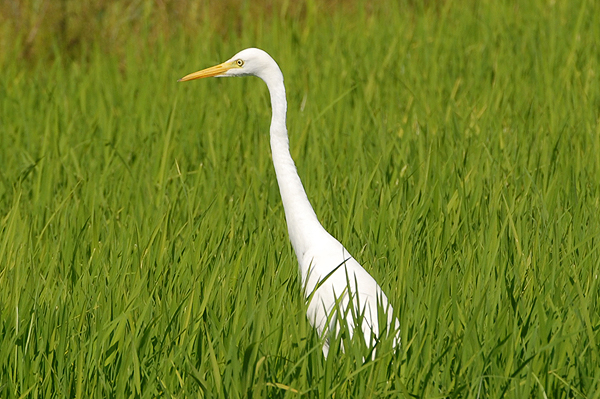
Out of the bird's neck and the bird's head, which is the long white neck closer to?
the bird's neck

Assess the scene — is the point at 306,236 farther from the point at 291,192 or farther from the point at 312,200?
the point at 312,200

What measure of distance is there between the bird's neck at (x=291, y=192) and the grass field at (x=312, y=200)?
0.15 metres

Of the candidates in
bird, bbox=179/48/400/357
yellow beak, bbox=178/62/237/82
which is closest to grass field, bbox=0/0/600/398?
bird, bbox=179/48/400/357

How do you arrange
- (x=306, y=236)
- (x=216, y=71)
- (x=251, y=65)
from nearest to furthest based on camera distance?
(x=306, y=236), (x=251, y=65), (x=216, y=71)

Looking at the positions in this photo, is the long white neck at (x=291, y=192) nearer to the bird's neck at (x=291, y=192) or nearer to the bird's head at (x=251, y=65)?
the bird's neck at (x=291, y=192)

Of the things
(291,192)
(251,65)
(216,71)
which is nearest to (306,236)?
(291,192)

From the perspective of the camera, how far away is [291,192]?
3.22 meters

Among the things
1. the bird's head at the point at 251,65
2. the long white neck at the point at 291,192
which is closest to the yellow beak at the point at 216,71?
the bird's head at the point at 251,65

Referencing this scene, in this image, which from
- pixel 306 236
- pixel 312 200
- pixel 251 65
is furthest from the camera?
pixel 312 200

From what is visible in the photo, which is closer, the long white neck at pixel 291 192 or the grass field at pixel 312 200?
the grass field at pixel 312 200

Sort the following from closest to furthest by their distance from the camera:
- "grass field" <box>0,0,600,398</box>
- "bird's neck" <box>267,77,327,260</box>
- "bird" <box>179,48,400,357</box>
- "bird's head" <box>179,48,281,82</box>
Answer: "grass field" <box>0,0,600,398</box>
"bird" <box>179,48,400,357</box>
"bird's neck" <box>267,77,327,260</box>
"bird's head" <box>179,48,281,82</box>

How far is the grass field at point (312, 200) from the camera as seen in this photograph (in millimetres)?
2365

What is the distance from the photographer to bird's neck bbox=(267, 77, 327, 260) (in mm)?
3197

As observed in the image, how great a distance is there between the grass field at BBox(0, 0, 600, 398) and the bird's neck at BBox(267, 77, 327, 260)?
15 cm
